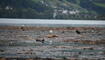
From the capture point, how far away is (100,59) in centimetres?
4150

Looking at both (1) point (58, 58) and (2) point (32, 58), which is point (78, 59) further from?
(2) point (32, 58)

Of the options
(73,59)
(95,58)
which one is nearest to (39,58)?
(73,59)

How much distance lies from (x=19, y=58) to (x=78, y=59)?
22.1 ft

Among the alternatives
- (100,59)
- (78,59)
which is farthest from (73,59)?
(100,59)

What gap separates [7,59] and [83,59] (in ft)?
28.2

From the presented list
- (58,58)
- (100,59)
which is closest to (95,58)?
(100,59)

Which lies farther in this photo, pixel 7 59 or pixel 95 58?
pixel 95 58

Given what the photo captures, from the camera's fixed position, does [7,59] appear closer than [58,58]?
Yes

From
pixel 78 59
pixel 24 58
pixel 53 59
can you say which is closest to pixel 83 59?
→ pixel 78 59

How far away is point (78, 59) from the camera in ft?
134

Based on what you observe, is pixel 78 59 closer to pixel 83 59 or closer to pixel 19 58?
pixel 83 59

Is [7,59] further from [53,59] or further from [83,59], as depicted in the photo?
[83,59]

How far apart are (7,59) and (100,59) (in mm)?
10647

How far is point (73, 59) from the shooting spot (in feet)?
135
